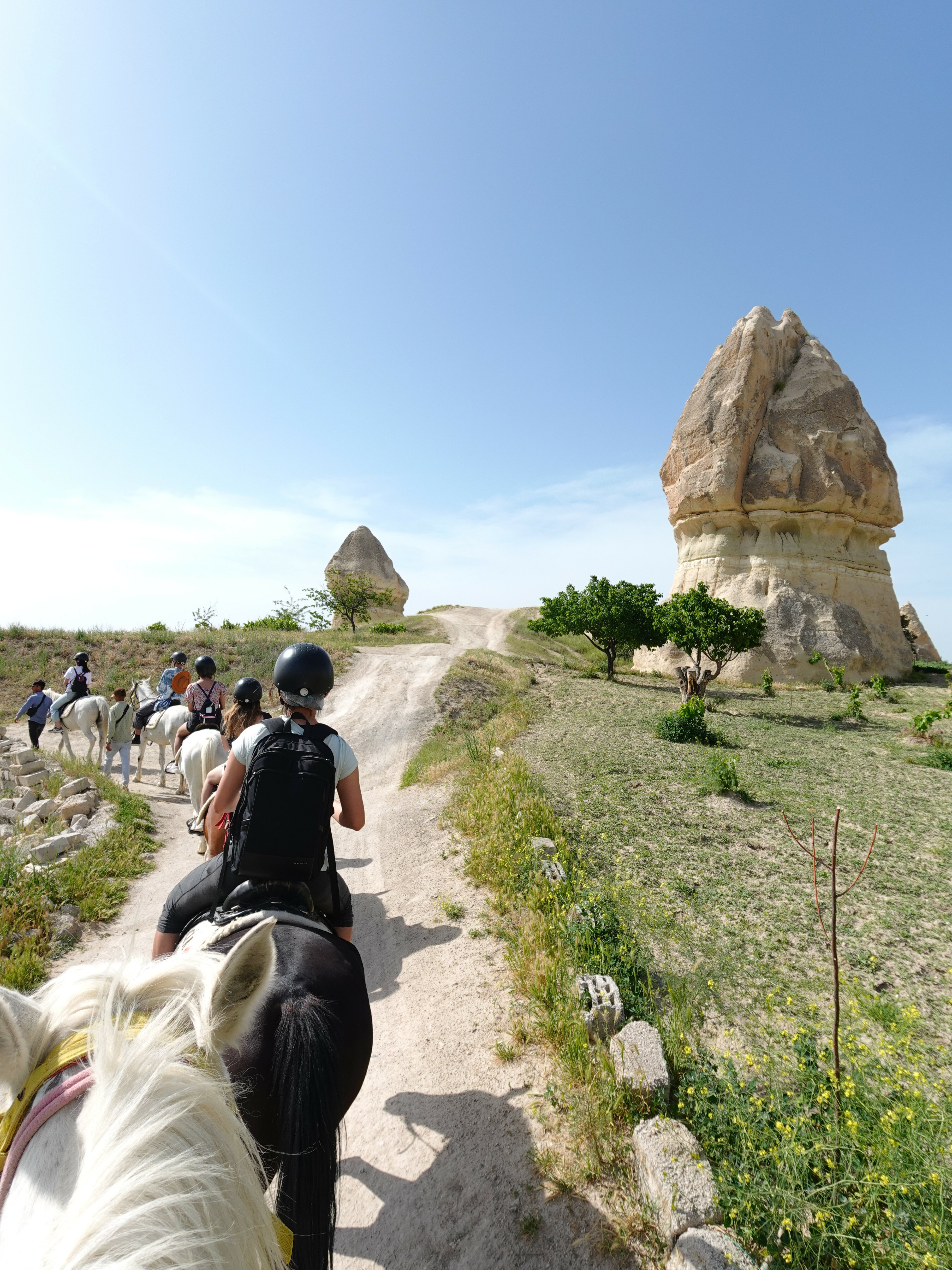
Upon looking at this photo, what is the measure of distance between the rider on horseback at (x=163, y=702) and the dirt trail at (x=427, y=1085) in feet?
9.02

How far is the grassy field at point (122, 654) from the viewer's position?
19.0 metres

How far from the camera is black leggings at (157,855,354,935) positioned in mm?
3158

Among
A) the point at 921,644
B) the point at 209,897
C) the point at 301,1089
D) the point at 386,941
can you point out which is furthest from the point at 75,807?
the point at 921,644

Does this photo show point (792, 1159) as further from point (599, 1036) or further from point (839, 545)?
point (839, 545)

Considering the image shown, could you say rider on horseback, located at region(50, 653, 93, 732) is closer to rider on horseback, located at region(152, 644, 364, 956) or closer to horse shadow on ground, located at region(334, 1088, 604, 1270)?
rider on horseback, located at region(152, 644, 364, 956)

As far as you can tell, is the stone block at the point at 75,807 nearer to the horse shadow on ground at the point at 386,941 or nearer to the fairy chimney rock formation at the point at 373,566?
the horse shadow on ground at the point at 386,941

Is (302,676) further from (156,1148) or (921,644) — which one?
(921,644)

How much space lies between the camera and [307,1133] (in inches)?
72.4

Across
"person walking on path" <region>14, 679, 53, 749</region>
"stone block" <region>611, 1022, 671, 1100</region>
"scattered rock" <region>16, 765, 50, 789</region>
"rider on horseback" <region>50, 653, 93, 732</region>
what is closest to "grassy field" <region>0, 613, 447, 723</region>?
"person walking on path" <region>14, 679, 53, 749</region>

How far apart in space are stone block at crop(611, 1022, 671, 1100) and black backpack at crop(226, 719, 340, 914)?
2.19 metres

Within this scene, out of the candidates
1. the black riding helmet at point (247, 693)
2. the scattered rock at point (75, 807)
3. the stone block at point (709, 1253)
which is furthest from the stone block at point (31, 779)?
the stone block at point (709, 1253)

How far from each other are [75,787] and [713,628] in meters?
19.1

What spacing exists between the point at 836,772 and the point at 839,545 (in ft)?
68.4

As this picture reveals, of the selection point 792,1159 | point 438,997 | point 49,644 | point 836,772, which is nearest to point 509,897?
point 438,997
